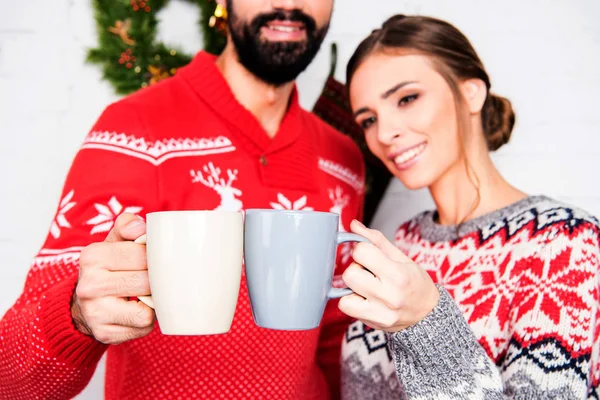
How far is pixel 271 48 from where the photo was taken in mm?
1182

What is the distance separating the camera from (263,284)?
0.61 meters

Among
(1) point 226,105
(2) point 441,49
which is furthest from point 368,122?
(1) point 226,105

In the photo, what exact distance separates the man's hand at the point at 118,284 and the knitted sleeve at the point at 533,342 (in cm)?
33

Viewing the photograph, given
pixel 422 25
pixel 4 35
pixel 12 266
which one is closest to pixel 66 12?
pixel 4 35

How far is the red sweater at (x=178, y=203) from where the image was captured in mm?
820

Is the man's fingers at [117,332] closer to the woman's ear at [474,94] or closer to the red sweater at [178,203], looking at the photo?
the red sweater at [178,203]

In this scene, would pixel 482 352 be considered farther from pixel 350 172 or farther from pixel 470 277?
pixel 350 172

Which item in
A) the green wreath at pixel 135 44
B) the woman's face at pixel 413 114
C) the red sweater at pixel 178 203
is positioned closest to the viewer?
the red sweater at pixel 178 203

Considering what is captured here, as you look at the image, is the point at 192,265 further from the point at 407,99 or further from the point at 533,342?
the point at 407,99

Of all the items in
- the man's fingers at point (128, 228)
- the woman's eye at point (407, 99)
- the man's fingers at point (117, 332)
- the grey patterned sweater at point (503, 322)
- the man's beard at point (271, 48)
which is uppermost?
the man's beard at point (271, 48)

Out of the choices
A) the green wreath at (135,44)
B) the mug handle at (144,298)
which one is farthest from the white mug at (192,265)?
the green wreath at (135,44)

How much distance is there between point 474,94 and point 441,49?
5.0 inches

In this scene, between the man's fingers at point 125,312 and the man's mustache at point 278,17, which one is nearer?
the man's fingers at point 125,312

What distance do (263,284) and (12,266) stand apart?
4.04 feet
